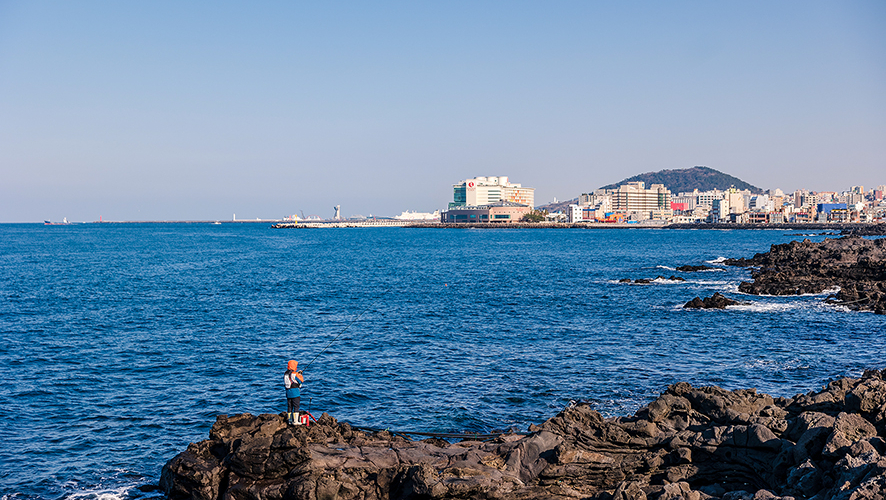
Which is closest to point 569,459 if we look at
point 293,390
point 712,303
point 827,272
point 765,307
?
point 293,390

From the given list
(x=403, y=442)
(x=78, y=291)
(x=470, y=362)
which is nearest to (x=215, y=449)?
(x=403, y=442)

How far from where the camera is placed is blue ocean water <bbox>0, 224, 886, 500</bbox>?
57.3 feet

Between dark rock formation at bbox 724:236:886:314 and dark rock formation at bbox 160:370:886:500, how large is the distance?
29.0 meters

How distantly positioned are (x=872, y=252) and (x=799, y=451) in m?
64.4

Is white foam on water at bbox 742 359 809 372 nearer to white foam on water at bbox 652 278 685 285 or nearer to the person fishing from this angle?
the person fishing

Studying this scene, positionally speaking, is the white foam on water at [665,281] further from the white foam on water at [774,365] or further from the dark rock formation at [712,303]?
the white foam on water at [774,365]

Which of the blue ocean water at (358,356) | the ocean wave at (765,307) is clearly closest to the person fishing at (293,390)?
the blue ocean water at (358,356)

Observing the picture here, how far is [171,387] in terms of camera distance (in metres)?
21.5

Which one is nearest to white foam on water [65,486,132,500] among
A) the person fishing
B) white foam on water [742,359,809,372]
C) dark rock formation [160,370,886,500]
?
dark rock formation [160,370,886,500]

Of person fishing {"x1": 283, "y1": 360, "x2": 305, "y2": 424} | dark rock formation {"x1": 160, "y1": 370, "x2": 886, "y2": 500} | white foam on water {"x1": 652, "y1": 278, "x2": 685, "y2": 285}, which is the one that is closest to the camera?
dark rock formation {"x1": 160, "y1": 370, "x2": 886, "y2": 500}

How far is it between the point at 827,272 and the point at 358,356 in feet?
143

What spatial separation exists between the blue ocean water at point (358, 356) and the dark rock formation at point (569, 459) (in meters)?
3.20

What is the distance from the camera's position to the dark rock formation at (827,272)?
3903 centimetres

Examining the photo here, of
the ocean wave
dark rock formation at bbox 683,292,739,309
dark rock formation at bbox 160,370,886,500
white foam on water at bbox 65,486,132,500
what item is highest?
dark rock formation at bbox 160,370,886,500
